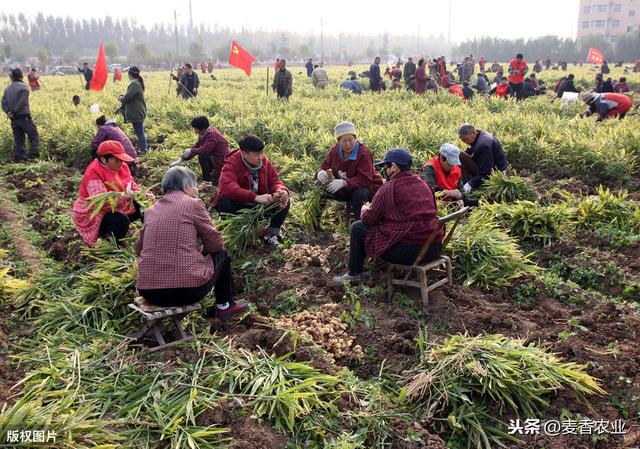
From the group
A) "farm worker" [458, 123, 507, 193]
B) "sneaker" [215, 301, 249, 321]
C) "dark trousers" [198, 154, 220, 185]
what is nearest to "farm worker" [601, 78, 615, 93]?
"farm worker" [458, 123, 507, 193]

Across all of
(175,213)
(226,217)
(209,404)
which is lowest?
(209,404)

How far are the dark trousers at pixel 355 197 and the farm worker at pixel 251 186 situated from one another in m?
0.70

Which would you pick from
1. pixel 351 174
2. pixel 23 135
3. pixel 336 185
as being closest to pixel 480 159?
pixel 351 174

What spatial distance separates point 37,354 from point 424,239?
10.0 feet

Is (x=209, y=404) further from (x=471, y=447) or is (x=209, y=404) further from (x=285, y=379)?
(x=471, y=447)

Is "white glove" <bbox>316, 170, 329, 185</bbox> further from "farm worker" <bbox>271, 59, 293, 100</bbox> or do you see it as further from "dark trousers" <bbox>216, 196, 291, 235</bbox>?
"farm worker" <bbox>271, 59, 293, 100</bbox>

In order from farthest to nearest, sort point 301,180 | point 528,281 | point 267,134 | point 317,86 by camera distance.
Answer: point 317,86 < point 267,134 < point 301,180 < point 528,281

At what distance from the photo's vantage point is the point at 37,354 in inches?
150

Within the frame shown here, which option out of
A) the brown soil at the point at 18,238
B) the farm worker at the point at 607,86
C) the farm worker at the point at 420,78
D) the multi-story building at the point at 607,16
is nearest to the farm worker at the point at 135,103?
the brown soil at the point at 18,238

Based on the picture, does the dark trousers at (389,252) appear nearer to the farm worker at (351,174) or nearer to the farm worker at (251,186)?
the farm worker at (251,186)

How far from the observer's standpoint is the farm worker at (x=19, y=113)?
1005 centimetres

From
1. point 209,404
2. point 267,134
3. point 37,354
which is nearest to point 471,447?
point 209,404

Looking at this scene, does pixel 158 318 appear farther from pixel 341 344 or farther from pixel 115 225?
pixel 115 225

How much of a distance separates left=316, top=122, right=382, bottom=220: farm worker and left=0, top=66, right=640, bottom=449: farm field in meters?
0.28
